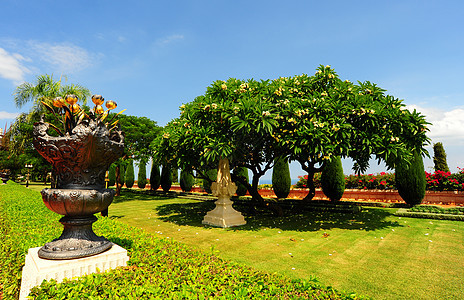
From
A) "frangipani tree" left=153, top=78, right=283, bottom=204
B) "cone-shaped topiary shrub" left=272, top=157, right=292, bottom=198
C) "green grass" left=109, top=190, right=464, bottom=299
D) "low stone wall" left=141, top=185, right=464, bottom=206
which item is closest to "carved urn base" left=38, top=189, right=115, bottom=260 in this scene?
"green grass" left=109, top=190, right=464, bottom=299

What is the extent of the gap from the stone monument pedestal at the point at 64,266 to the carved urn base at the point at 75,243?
0.24ft

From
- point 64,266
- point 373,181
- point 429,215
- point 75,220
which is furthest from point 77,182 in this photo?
point 373,181

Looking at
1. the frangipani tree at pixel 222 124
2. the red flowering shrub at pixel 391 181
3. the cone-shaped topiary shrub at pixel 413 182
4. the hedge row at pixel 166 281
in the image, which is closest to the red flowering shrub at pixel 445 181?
the red flowering shrub at pixel 391 181

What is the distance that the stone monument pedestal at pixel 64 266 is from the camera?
3.34 metres

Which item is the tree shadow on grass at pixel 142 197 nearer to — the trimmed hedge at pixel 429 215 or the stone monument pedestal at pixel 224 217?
the stone monument pedestal at pixel 224 217

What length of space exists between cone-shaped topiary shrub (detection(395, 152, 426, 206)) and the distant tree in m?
7.54

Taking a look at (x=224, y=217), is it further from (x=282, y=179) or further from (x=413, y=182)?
(x=413, y=182)

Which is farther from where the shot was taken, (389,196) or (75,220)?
(389,196)

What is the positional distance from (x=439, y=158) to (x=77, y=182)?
2676cm

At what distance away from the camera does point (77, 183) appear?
3.93m

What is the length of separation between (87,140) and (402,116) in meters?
10.8

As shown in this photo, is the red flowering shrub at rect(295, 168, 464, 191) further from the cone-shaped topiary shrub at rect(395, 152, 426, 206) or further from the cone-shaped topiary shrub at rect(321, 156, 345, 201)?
the cone-shaped topiary shrub at rect(321, 156, 345, 201)

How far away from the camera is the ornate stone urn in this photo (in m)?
3.72

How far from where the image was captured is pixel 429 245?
7.49 m
